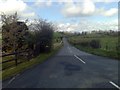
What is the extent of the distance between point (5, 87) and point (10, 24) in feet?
78.8

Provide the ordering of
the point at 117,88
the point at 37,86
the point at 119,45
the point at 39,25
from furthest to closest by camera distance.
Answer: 1. the point at 39,25
2. the point at 119,45
3. the point at 37,86
4. the point at 117,88

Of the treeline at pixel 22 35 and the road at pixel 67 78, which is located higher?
the treeline at pixel 22 35

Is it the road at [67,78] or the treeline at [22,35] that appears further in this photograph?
the treeline at [22,35]

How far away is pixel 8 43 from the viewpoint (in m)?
33.2

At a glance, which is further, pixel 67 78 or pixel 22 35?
pixel 22 35

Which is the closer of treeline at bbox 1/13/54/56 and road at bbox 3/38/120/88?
road at bbox 3/38/120/88

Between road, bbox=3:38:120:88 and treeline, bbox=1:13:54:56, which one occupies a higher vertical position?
treeline, bbox=1:13:54:56

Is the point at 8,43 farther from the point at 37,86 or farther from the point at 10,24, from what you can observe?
the point at 37,86

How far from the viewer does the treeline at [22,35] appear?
32312mm

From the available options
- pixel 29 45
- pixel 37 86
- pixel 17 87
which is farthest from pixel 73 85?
pixel 29 45

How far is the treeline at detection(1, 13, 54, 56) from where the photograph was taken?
106ft

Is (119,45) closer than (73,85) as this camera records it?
No

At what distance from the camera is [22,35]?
34.0m

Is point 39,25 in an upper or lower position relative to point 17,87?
upper
